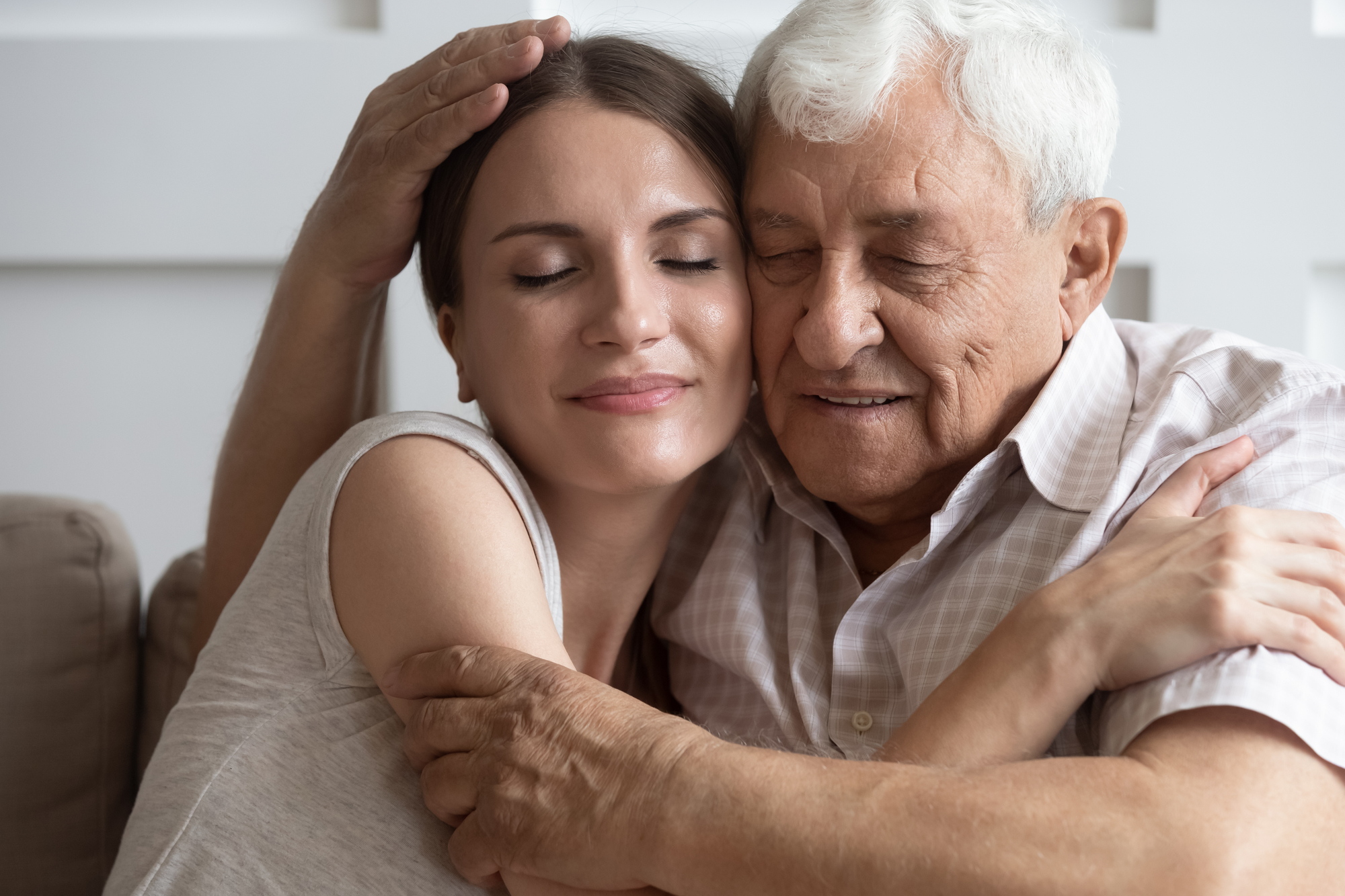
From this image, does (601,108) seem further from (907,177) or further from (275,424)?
(275,424)

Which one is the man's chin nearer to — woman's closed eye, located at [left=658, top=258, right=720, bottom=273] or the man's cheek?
the man's cheek

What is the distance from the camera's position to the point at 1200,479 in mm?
1161

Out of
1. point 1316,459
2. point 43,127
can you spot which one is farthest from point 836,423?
point 43,127

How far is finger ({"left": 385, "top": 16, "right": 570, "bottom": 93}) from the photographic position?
4.47 feet

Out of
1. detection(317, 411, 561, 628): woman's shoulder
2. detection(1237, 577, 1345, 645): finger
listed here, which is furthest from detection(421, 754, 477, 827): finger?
detection(1237, 577, 1345, 645): finger

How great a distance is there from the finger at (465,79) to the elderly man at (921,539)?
1.06 ft

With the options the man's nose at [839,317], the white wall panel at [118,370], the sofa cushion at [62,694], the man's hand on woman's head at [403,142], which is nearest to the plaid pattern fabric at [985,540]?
the man's nose at [839,317]

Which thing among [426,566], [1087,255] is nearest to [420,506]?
[426,566]

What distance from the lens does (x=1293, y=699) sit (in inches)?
36.4

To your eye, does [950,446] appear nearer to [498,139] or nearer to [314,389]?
[498,139]

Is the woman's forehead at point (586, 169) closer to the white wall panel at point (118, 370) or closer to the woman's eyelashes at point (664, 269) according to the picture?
the woman's eyelashes at point (664, 269)

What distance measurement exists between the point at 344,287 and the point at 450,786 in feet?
2.64

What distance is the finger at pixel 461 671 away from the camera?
1074mm

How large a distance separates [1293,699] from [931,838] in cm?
34
